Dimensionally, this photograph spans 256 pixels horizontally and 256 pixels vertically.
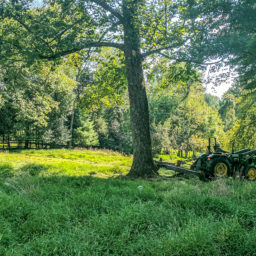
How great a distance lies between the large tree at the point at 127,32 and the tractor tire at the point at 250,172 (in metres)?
3.27

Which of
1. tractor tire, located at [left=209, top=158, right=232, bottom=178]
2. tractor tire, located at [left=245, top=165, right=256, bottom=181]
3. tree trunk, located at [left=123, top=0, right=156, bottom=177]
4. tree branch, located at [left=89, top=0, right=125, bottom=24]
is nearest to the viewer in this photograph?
tractor tire, located at [left=209, top=158, right=232, bottom=178]

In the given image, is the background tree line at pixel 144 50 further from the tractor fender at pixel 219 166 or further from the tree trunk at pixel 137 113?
the tractor fender at pixel 219 166

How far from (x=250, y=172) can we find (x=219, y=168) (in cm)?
117

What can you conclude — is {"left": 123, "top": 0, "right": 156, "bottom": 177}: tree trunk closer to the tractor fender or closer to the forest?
the forest

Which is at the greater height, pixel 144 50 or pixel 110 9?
pixel 110 9

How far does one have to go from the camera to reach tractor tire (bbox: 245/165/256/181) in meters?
7.79

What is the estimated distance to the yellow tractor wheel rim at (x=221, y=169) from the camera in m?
7.59

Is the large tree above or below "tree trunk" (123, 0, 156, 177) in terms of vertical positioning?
above

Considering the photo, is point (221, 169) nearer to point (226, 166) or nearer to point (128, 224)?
point (226, 166)

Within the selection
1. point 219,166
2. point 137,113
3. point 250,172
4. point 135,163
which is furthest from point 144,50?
point 250,172

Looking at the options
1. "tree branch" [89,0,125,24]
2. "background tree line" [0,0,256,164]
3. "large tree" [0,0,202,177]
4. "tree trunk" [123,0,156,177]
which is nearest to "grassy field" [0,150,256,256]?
"tree trunk" [123,0,156,177]

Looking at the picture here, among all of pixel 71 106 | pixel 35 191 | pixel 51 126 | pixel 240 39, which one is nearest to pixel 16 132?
pixel 51 126

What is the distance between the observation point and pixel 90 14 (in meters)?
8.82

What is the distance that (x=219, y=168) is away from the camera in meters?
7.64
